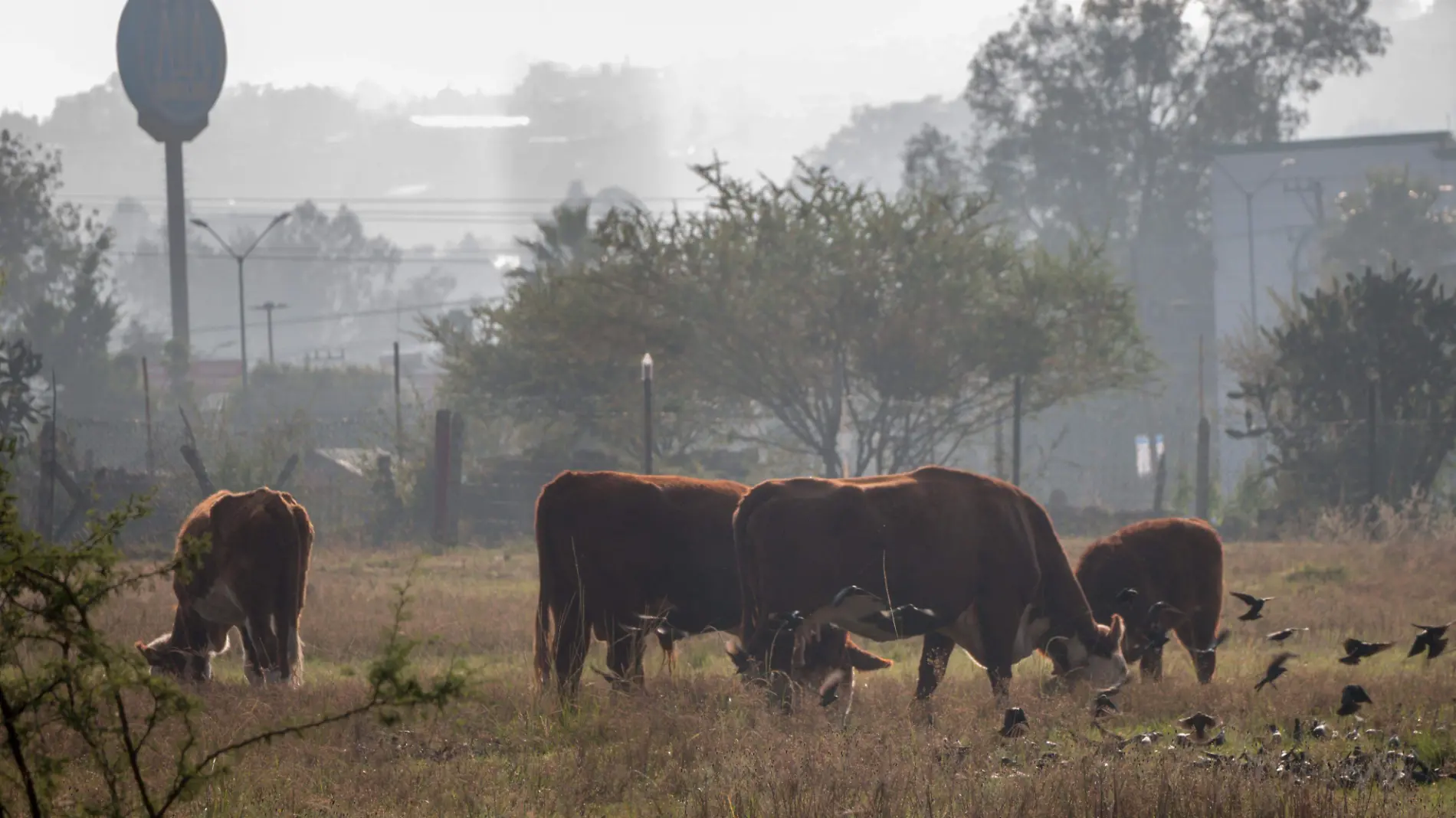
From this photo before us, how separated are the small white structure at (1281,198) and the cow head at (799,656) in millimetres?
57783

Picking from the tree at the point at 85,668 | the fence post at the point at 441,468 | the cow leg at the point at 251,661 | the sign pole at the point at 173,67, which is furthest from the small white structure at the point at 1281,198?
the tree at the point at 85,668

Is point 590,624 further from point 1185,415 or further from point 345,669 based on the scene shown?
point 1185,415

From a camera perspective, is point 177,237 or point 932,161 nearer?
point 177,237

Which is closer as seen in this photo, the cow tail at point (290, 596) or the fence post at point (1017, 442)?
the cow tail at point (290, 596)

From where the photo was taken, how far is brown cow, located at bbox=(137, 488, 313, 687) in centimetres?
1049

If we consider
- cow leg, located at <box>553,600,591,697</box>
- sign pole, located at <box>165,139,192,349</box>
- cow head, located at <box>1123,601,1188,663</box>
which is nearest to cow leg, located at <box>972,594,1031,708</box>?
cow head, located at <box>1123,601,1188,663</box>

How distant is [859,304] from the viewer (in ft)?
97.3

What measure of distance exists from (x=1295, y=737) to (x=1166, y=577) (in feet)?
10.8

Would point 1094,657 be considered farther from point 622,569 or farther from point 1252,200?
point 1252,200

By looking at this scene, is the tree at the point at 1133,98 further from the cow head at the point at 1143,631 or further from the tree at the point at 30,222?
the cow head at the point at 1143,631

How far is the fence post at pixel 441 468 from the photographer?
87.3 ft

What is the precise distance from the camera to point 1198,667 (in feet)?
36.7

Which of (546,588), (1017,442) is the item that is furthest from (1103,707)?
(1017,442)

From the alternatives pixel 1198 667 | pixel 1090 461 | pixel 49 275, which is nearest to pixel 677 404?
pixel 1198 667
